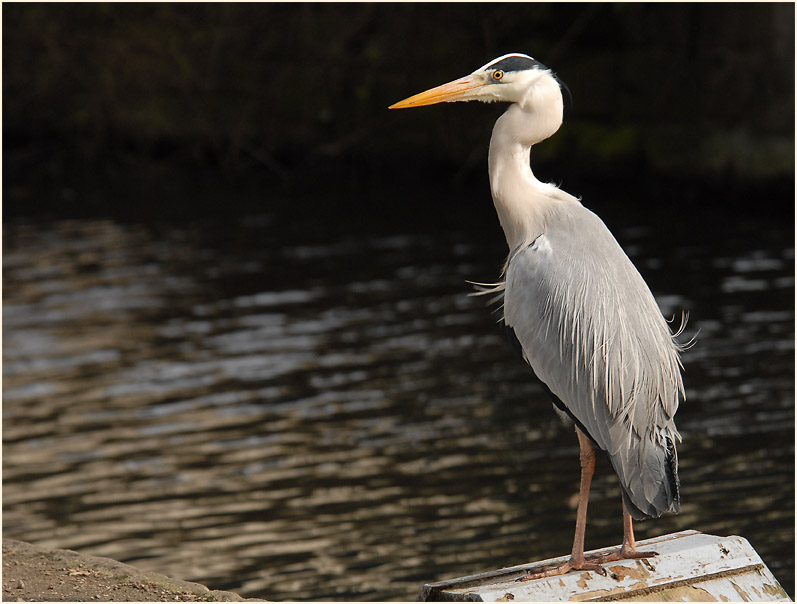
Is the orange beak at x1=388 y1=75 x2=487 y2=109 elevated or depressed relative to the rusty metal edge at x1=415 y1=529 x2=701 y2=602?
elevated

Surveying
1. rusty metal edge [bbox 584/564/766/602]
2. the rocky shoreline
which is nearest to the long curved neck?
rusty metal edge [bbox 584/564/766/602]

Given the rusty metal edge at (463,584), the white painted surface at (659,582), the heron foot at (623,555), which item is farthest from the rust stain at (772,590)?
the rusty metal edge at (463,584)

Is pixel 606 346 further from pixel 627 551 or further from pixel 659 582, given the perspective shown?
pixel 659 582

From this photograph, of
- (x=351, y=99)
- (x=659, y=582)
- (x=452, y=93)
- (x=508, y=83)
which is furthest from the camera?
(x=351, y=99)

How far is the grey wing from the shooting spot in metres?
4.49

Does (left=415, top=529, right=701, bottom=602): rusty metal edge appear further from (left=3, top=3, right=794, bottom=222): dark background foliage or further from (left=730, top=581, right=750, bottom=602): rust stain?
(left=3, top=3, right=794, bottom=222): dark background foliage

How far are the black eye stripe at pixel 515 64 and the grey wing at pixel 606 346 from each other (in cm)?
64

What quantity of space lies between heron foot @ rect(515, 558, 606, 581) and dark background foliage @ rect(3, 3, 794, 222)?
13927 millimetres

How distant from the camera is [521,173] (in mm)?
4852

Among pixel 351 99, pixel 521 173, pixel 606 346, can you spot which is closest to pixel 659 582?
pixel 606 346

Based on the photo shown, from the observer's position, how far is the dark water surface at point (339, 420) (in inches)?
275

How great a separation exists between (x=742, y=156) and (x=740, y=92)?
4.08 feet

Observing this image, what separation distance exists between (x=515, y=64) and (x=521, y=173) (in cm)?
45

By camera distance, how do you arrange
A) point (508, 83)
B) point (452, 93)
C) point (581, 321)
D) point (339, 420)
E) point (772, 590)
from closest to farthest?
point (772, 590) < point (581, 321) < point (508, 83) < point (452, 93) < point (339, 420)
